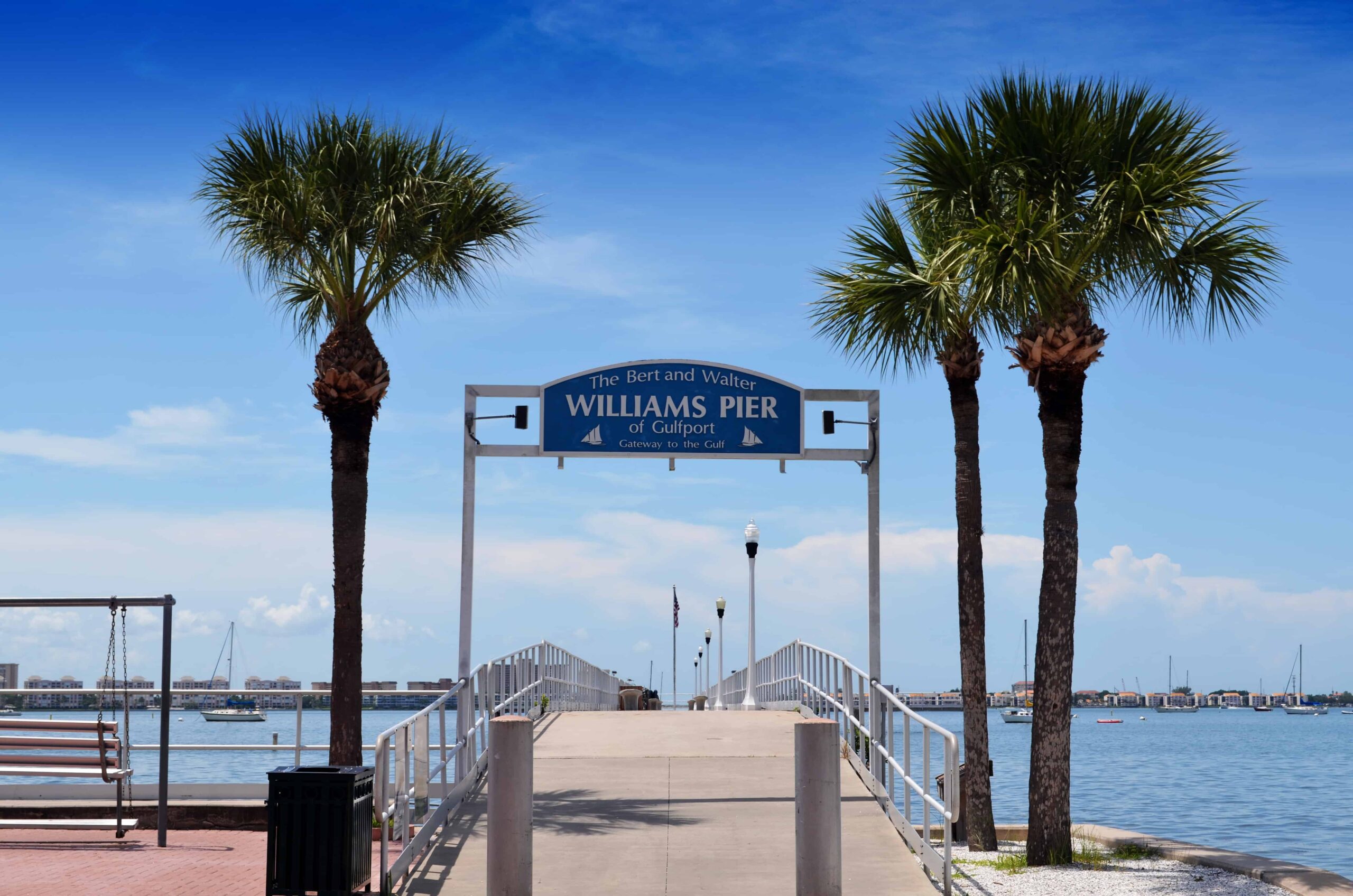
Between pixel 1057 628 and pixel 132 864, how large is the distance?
9.57 meters

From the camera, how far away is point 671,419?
55.7 feet

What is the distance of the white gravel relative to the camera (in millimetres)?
12266

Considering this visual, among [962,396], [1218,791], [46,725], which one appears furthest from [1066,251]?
[1218,791]

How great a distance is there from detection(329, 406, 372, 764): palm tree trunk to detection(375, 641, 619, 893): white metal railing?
788 millimetres

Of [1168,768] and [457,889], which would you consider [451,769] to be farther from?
[1168,768]

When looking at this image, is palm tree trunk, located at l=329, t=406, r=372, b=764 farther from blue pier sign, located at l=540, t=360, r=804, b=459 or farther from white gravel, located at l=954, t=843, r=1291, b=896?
white gravel, located at l=954, t=843, r=1291, b=896

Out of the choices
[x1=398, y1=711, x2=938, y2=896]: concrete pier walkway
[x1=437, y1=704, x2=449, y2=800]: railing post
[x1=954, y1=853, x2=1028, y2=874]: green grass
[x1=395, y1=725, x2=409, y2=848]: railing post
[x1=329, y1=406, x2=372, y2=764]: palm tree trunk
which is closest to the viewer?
[x1=398, y1=711, x2=938, y2=896]: concrete pier walkway

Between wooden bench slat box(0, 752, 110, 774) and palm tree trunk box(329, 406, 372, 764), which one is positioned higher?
palm tree trunk box(329, 406, 372, 764)

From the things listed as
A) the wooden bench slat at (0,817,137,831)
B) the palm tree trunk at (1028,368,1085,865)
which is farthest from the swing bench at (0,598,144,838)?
the palm tree trunk at (1028,368,1085,865)

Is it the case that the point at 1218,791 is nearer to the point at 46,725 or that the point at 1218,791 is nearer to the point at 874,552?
the point at 874,552

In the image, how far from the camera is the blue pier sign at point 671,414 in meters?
17.0

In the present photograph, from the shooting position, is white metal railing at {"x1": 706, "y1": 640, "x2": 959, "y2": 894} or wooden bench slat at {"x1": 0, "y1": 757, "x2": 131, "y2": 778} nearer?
white metal railing at {"x1": 706, "y1": 640, "x2": 959, "y2": 894}

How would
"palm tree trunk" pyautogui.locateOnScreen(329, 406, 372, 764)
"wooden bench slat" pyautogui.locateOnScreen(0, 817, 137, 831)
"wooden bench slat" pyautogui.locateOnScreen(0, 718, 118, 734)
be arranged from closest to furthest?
"wooden bench slat" pyautogui.locateOnScreen(0, 817, 137, 831) → "wooden bench slat" pyautogui.locateOnScreen(0, 718, 118, 734) → "palm tree trunk" pyautogui.locateOnScreen(329, 406, 372, 764)

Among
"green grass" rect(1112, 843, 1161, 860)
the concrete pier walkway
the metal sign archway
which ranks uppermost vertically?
the metal sign archway
